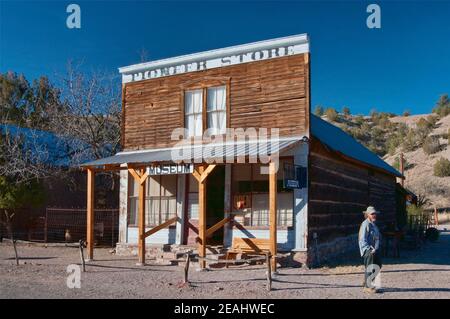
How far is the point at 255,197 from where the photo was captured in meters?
14.7

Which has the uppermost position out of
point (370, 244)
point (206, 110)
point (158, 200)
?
point (206, 110)

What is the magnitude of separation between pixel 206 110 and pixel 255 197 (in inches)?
122

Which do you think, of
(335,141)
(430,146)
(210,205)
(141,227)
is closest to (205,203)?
(141,227)

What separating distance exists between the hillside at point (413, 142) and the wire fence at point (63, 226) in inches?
1106

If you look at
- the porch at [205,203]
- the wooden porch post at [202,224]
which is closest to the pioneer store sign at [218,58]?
the porch at [205,203]

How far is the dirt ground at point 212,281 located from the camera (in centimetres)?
971

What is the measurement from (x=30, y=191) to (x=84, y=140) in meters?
3.11

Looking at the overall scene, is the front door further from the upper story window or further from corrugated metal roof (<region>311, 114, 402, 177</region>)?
corrugated metal roof (<region>311, 114, 402, 177</region>)

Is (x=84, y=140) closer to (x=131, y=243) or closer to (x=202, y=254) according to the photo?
(x=131, y=243)

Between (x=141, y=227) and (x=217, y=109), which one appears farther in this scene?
(x=217, y=109)

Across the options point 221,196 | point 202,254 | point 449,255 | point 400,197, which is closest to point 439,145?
point 400,197

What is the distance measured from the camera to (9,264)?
14.3 m

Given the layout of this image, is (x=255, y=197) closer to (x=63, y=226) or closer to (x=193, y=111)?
(x=193, y=111)

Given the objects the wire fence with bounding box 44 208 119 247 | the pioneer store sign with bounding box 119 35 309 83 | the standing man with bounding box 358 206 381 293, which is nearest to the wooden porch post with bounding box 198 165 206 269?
the pioneer store sign with bounding box 119 35 309 83
